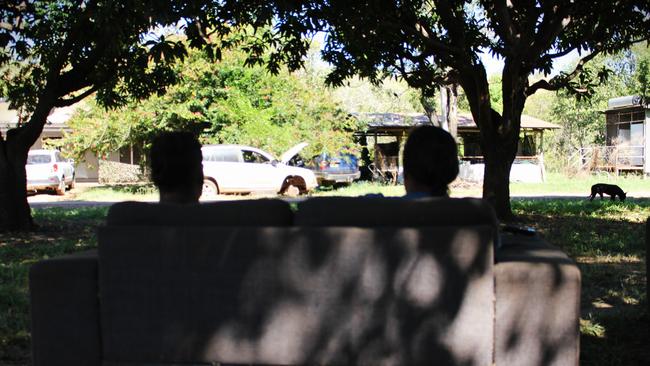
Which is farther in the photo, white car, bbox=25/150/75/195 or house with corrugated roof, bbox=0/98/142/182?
house with corrugated roof, bbox=0/98/142/182

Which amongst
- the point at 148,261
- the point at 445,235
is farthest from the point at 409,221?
the point at 148,261

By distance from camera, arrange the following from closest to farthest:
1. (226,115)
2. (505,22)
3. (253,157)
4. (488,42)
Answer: (505,22), (488,42), (253,157), (226,115)

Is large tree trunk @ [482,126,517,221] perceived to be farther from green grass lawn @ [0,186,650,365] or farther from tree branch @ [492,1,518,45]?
tree branch @ [492,1,518,45]

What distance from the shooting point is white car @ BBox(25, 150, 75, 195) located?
905 inches

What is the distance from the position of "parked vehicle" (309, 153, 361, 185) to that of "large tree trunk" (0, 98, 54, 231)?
14.1m

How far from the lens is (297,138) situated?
80.7 ft

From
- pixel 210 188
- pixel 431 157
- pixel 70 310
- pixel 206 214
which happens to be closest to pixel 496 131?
pixel 431 157

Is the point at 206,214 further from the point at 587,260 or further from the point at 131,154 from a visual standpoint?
the point at 131,154

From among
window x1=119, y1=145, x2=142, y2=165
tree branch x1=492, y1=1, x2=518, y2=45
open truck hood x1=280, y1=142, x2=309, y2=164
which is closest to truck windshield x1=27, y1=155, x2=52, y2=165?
window x1=119, y1=145, x2=142, y2=165

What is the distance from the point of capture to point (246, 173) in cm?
2088

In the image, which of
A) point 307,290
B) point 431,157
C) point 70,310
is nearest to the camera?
point 307,290

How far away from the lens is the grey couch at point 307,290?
2.86m

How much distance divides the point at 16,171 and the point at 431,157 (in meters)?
9.76

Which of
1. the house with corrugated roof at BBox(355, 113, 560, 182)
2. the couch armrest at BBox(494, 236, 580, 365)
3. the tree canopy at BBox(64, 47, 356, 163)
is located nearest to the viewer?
the couch armrest at BBox(494, 236, 580, 365)
